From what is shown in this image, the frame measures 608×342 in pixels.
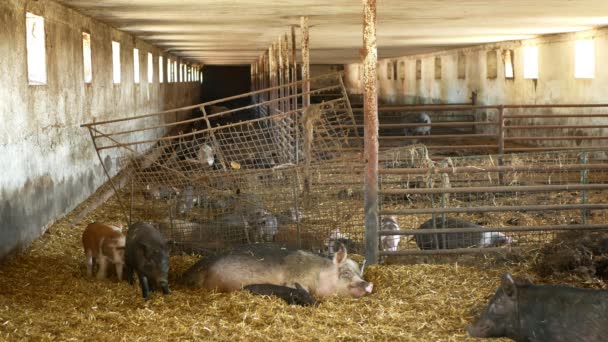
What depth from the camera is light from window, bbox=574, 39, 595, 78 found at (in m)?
15.7

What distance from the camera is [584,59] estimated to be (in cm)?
1617

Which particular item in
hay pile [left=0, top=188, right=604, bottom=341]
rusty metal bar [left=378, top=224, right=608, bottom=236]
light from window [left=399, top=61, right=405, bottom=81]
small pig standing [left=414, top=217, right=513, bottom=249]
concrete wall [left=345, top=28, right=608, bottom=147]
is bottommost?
hay pile [left=0, top=188, right=604, bottom=341]

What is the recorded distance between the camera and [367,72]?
716cm

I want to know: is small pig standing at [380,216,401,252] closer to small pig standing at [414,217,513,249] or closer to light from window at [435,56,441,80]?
small pig standing at [414,217,513,249]

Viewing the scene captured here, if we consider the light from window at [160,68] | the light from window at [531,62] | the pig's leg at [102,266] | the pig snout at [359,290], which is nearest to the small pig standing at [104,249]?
the pig's leg at [102,266]

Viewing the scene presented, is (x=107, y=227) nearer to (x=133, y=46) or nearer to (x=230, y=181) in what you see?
(x=230, y=181)

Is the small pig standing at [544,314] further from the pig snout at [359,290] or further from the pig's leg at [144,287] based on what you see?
the pig's leg at [144,287]

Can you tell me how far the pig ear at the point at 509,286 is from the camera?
4863mm

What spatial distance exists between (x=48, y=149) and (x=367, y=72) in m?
4.39

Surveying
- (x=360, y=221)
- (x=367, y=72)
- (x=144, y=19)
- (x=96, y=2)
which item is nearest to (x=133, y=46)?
(x=144, y=19)

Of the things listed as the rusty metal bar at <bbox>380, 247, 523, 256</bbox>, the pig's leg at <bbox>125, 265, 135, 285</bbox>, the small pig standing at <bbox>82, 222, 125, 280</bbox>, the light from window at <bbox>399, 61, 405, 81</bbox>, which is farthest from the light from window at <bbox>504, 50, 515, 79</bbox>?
the pig's leg at <bbox>125, 265, 135, 285</bbox>

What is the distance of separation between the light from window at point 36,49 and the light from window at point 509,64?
13.1 m

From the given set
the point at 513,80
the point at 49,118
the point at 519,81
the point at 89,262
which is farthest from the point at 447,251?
the point at 513,80

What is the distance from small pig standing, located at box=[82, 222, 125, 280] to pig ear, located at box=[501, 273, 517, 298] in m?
3.57
